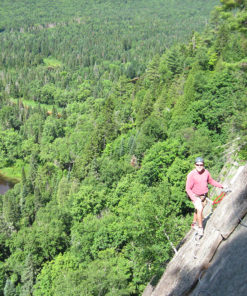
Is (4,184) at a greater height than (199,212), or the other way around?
(199,212)

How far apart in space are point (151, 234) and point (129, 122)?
46609mm

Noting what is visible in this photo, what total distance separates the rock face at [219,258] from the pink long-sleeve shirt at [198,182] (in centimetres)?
89

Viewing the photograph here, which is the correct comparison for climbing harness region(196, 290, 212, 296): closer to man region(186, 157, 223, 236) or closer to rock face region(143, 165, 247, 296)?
rock face region(143, 165, 247, 296)

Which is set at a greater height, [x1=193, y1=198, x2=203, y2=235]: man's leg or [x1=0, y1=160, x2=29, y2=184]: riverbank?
[x1=193, y1=198, x2=203, y2=235]: man's leg

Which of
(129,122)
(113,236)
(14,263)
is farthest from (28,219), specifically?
(113,236)

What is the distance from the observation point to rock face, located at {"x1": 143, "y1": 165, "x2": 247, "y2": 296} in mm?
7656

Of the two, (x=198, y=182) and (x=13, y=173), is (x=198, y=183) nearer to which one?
(x=198, y=182)

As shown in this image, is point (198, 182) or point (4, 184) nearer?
point (198, 182)

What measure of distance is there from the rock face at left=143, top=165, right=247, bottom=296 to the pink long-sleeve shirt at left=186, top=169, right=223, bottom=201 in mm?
887

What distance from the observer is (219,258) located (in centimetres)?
871

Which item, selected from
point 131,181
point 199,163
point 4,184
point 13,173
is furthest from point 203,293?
point 13,173

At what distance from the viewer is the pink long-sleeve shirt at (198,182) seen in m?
11.0

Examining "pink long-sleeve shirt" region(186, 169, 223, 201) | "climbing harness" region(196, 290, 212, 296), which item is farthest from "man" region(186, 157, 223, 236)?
"climbing harness" region(196, 290, 212, 296)

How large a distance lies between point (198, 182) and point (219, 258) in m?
3.10
